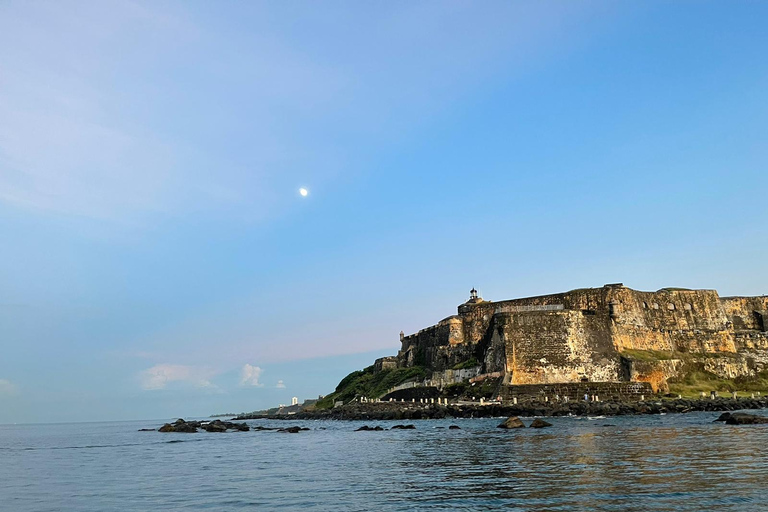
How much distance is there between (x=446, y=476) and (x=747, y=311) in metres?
60.2

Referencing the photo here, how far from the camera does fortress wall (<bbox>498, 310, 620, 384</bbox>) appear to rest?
170 feet

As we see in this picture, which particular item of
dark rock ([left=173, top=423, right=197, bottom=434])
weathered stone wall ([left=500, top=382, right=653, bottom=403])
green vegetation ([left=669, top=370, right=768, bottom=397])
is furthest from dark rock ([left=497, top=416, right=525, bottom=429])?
dark rock ([left=173, top=423, right=197, bottom=434])

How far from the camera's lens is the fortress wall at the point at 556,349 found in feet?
170

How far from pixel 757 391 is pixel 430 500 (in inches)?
2097

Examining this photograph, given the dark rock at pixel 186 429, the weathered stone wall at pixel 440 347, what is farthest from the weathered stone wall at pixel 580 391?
the dark rock at pixel 186 429

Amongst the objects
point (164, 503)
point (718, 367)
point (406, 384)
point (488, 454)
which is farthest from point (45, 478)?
point (718, 367)

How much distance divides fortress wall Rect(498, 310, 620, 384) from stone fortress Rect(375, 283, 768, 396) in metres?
0.08

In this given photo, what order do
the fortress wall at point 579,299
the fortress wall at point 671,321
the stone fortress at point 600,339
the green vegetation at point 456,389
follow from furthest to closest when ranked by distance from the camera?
the fortress wall at point 579,299
the fortress wall at point 671,321
the green vegetation at point 456,389
the stone fortress at point 600,339

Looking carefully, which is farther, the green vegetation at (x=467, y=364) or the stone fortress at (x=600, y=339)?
the green vegetation at (x=467, y=364)

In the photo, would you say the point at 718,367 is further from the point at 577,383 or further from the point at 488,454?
the point at 488,454

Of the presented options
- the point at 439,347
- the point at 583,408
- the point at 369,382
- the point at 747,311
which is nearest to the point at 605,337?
the point at 583,408

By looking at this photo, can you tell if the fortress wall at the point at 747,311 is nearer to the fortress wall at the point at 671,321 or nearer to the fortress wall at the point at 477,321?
the fortress wall at the point at 671,321

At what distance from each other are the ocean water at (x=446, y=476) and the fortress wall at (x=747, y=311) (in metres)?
41.4

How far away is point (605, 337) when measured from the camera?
54.2 metres
